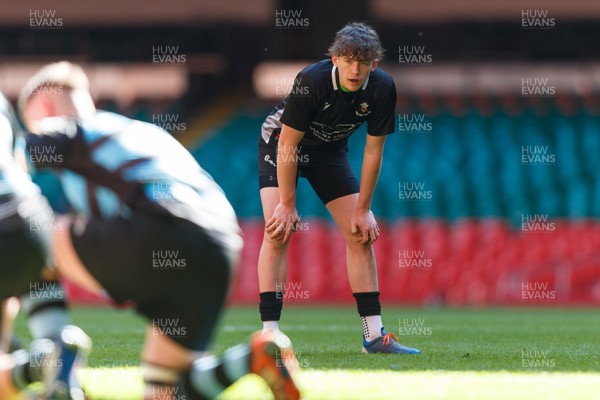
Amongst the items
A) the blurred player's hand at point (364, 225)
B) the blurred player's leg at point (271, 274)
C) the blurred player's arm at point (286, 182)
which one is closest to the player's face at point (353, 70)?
the blurred player's arm at point (286, 182)

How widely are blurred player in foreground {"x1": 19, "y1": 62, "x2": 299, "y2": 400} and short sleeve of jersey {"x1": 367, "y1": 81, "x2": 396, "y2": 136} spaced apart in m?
2.76

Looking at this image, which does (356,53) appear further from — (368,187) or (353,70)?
(368,187)

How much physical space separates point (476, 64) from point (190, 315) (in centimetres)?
1855

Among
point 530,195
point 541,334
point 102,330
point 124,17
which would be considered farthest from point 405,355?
point 124,17

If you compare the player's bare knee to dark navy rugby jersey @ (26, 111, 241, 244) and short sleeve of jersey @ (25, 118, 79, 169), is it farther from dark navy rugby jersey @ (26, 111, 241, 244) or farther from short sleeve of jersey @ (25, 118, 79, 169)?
short sleeve of jersey @ (25, 118, 79, 169)

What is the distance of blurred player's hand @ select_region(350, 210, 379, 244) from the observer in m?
6.49

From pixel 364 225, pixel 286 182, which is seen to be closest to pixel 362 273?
pixel 364 225

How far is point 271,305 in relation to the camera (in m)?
6.55

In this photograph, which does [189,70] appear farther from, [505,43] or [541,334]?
[541,334]

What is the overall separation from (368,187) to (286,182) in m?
0.50

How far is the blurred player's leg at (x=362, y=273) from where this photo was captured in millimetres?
6516

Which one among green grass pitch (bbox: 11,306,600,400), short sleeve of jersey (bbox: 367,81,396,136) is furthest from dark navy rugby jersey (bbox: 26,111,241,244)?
short sleeve of jersey (bbox: 367,81,396,136)

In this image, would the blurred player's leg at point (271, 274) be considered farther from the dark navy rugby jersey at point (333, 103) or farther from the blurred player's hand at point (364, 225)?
the dark navy rugby jersey at point (333, 103)

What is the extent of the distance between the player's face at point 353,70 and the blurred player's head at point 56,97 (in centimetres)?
230
